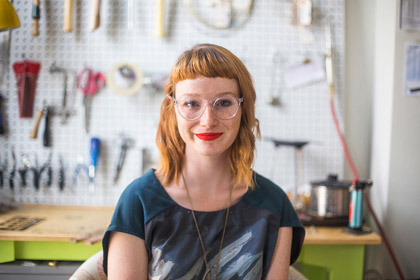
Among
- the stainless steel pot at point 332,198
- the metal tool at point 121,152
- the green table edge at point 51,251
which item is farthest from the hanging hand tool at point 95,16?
the stainless steel pot at point 332,198

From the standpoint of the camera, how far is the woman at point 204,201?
96cm

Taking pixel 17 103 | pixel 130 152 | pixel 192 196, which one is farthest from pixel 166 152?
pixel 17 103

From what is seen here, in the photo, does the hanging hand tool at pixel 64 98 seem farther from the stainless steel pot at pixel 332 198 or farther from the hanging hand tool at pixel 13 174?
the stainless steel pot at pixel 332 198

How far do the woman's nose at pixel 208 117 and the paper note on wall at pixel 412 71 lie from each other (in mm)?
1385

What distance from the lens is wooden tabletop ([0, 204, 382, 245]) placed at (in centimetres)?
150

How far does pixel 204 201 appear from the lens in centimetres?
106

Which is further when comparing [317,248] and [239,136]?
[317,248]

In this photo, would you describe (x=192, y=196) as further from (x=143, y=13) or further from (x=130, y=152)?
(x=143, y=13)

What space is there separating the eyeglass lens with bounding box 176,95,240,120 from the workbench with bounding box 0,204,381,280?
0.86 m

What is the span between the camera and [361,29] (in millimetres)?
2082

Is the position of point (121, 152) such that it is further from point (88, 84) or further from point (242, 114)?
point (242, 114)

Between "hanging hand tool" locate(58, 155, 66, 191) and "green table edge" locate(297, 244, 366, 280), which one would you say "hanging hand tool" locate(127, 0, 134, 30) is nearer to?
"hanging hand tool" locate(58, 155, 66, 191)

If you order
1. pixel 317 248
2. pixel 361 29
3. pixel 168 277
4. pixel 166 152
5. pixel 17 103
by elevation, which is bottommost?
pixel 317 248

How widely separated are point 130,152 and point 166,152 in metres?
0.97
